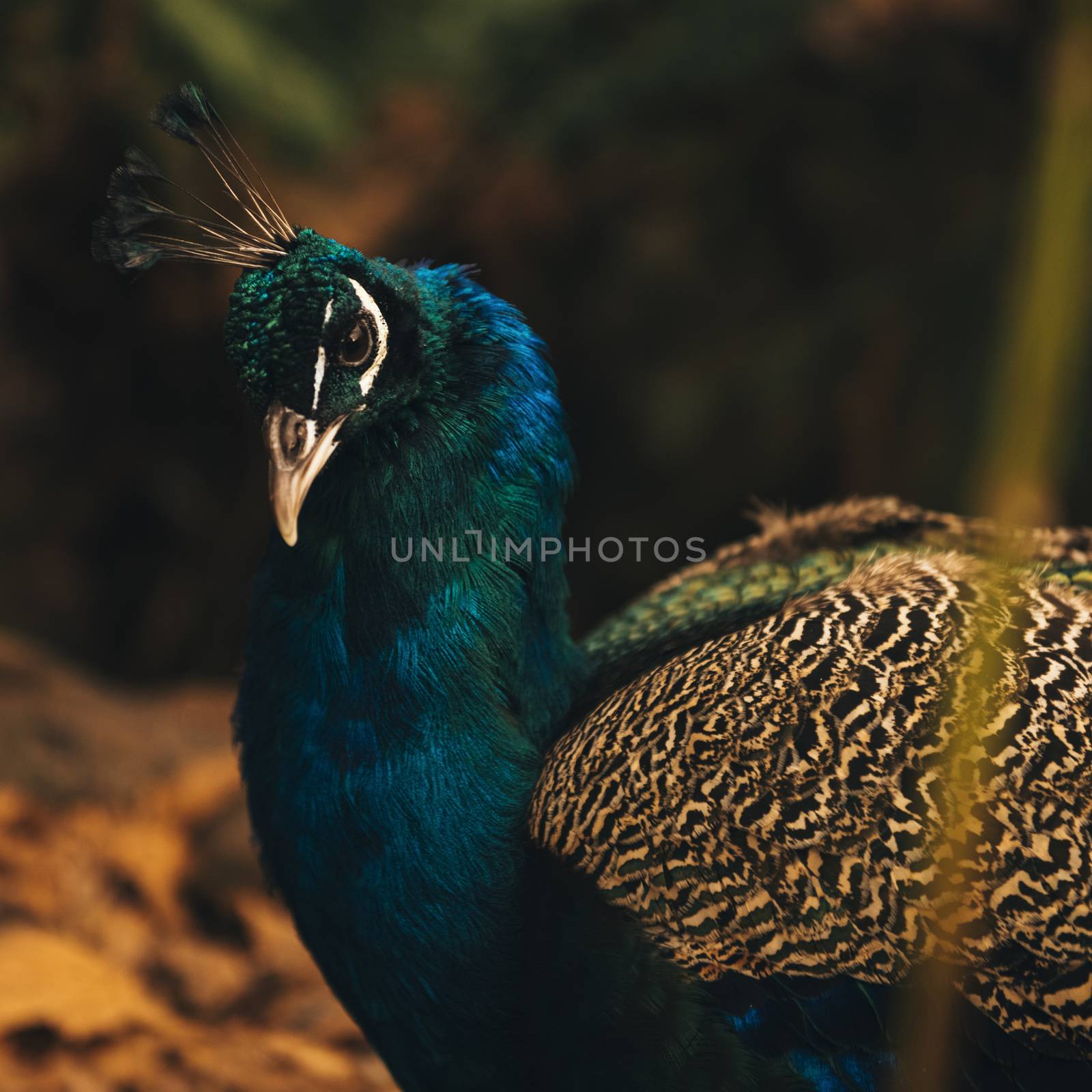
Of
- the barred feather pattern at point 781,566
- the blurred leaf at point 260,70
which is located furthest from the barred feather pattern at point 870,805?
the blurred leaf at point 260,70

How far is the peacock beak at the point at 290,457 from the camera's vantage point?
1847 millimetres

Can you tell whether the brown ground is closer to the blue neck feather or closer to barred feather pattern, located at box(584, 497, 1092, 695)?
the blue neck feather

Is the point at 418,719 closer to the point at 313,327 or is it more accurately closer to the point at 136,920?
the point at 313,327

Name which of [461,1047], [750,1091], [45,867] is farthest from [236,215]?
[750,1091]

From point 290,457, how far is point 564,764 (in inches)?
25.0

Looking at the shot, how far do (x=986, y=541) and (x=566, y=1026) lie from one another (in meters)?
1.25

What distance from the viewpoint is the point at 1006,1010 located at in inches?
71.2

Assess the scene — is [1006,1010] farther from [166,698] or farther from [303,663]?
[166,698]

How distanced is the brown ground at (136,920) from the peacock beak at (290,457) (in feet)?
3.85

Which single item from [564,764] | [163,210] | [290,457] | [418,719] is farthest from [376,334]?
[564,764]

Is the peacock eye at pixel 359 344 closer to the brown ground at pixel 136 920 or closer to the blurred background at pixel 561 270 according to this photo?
the brown ground at pixel 136 920

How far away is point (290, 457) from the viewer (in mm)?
1876

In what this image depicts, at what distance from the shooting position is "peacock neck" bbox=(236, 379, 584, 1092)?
1.99 metres

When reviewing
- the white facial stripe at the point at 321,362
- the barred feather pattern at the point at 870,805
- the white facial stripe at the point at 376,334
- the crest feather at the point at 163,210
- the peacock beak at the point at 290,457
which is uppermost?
the crest feather at the point at 163,210
